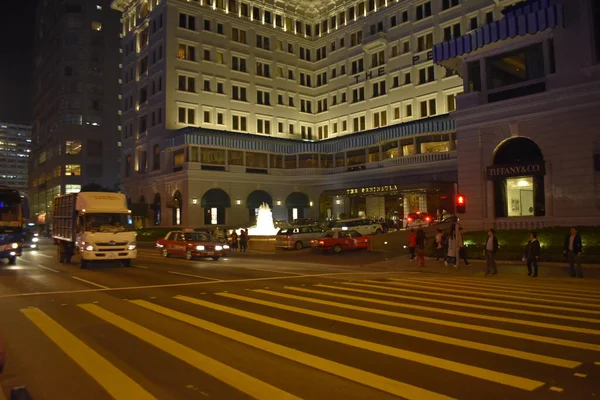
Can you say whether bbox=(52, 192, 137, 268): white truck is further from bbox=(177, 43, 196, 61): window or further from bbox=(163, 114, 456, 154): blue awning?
bbox=(177, 43, 196, 61): window

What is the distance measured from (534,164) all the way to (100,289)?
22.9m

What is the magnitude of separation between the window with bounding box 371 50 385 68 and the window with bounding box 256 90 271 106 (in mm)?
14332

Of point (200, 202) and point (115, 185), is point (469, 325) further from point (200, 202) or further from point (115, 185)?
point (115, 185)

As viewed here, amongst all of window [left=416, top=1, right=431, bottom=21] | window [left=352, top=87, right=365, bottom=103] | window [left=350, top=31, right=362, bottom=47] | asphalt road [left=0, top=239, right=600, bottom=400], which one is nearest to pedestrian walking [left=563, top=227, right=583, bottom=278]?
asphalt road [left=0, top=239, right=600, bottom=400]

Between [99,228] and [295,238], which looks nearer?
[99,228]

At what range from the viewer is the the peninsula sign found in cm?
2692

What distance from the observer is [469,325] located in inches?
369

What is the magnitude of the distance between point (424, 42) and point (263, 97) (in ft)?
71.1

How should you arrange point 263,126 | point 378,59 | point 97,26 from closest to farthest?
point 378,59 → point 263,126 → point 97,26

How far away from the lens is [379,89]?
62.5 metres

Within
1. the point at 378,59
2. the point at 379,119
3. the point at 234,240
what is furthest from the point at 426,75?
the point at 234,240

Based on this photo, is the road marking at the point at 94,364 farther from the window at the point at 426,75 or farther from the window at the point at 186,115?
the window at the point at 426,75

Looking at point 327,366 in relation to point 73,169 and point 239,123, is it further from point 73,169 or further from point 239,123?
point 73,169

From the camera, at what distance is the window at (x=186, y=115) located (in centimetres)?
5866
